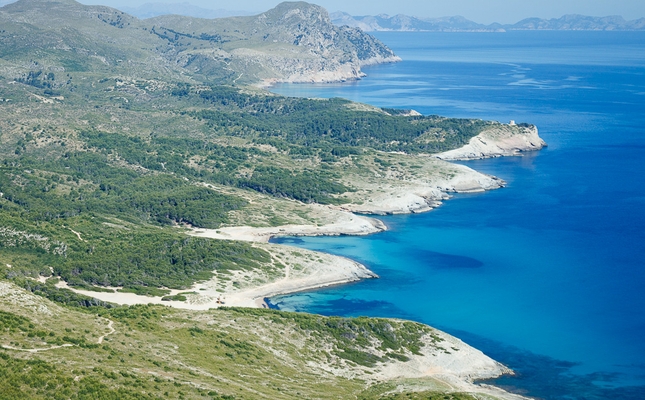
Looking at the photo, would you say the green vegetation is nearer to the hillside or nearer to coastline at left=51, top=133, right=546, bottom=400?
the hillside

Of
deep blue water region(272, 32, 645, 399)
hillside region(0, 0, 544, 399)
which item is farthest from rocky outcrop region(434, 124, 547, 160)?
deep blue water region(272, 32, 645, 399)

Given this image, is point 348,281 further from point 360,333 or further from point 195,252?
point 360,333

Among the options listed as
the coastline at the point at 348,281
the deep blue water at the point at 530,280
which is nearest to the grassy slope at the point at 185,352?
the coastline at the point at 348,281

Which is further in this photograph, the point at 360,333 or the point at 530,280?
the point at 530,280

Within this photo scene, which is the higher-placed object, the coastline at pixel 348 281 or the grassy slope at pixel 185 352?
the grassy slope at pixel 185 352

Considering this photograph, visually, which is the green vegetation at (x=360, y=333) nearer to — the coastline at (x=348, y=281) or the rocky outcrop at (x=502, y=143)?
the coastline at (x=348, y=281)

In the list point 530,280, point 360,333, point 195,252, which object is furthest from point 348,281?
point 360,333

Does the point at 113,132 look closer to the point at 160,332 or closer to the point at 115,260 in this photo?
the point at 115,260
